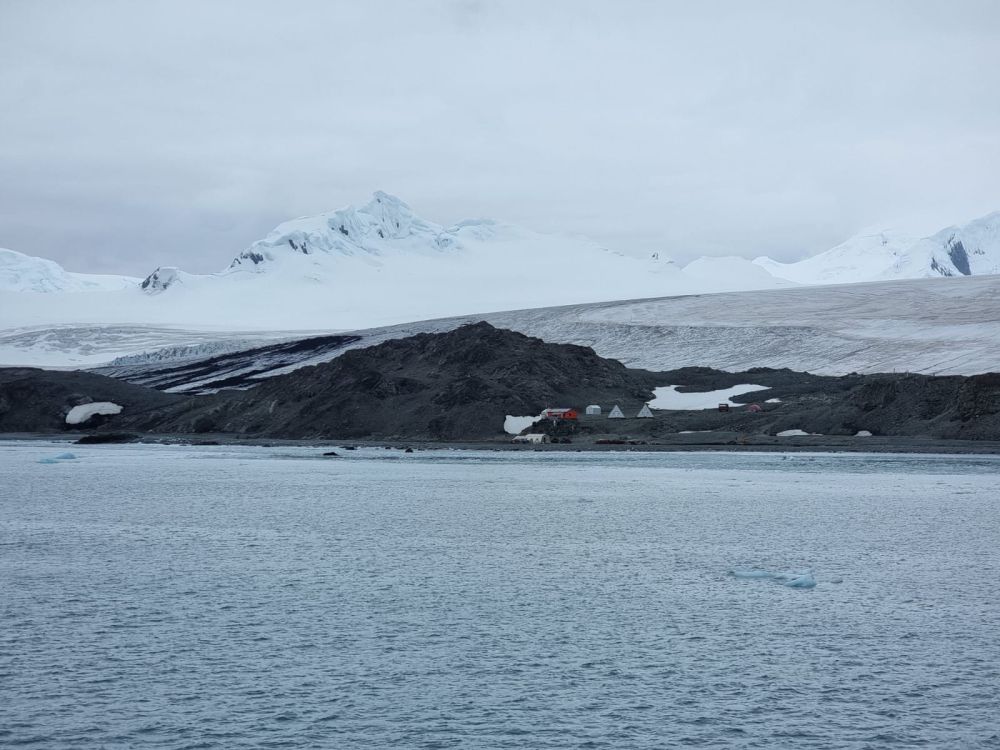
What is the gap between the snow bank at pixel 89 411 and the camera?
113 meters

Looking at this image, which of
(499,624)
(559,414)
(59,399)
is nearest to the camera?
(499,624)

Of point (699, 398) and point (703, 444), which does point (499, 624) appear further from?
point (699, 398)

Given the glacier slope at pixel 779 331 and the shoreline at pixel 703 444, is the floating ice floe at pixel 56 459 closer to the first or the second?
the shoreline at pixel 703 444

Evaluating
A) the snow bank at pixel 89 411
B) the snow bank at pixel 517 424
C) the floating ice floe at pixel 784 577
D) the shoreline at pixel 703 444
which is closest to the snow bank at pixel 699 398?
the snow bank at pixel 517 424

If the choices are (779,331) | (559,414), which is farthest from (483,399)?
(779,331)

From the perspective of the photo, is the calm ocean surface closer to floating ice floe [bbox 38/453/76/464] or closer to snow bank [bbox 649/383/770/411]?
floating ice floe [bbox 38/453/76/464]

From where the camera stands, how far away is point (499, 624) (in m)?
22.3

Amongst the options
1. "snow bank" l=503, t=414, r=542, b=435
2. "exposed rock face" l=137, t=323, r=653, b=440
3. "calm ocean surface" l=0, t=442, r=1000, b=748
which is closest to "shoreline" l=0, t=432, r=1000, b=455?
"snow bank" l=503, t=414, r=542, b=435

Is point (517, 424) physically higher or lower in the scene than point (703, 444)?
higher

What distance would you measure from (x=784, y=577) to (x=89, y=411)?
98393 millimetres

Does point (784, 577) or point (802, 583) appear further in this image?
point (784, 577)

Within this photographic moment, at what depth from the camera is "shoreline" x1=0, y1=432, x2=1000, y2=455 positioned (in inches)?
Answer: 2717

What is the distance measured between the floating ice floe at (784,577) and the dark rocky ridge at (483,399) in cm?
4912

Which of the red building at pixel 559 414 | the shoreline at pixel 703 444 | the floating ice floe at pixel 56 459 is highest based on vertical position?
the red building at pixel 559 414
